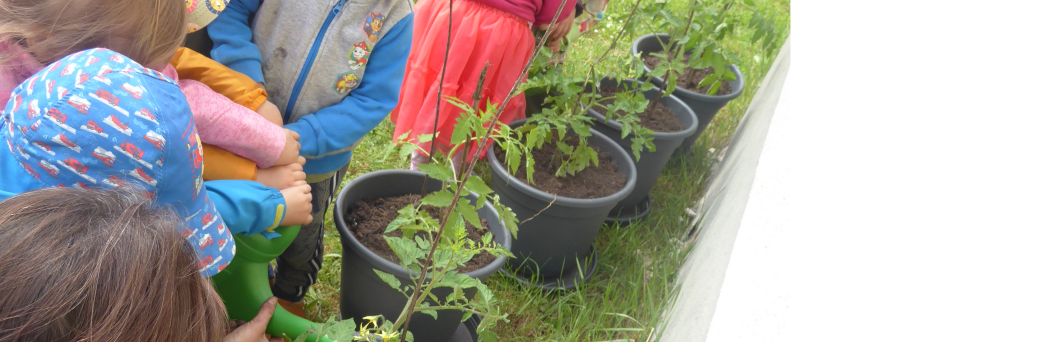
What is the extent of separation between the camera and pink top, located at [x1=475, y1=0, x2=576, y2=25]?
2086 millimetres

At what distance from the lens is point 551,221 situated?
2.05 m

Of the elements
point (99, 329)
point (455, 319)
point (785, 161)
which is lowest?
point (455, 319)

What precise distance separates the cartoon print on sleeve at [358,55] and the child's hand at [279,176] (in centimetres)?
28

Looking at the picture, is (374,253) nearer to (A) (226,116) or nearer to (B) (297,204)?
(B) (297,204)

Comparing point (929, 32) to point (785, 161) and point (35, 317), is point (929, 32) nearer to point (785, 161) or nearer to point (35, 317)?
point (785, 161)

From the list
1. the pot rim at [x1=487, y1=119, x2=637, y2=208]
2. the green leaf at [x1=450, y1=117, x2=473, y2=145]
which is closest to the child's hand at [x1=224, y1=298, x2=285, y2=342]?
the green leaf at [x1=450, y1=117, x2=473, y2=145]

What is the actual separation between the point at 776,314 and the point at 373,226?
107 cm

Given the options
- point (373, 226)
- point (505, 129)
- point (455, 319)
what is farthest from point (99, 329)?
point (455, 319)

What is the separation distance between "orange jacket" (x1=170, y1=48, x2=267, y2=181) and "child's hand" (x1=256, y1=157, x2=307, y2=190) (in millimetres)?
27

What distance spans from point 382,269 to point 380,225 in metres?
0.22

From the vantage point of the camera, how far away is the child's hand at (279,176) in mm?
1212

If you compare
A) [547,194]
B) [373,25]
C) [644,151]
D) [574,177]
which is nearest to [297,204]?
[373,25]

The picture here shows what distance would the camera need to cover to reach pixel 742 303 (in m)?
0.85

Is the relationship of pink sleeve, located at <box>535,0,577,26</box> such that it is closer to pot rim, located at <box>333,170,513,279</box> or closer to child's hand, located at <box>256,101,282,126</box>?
pot rim, located at <box>333,170,513,279</box>
